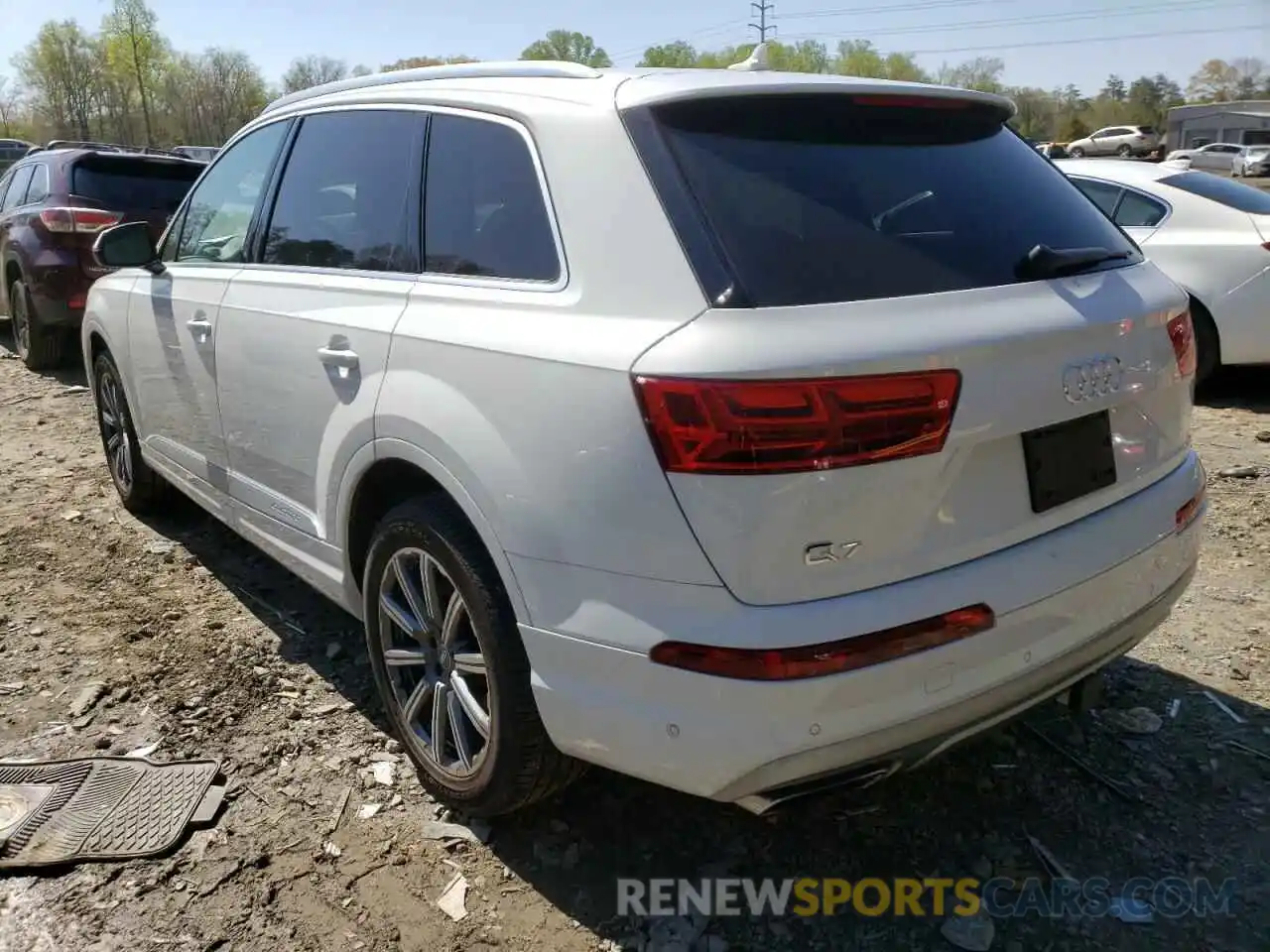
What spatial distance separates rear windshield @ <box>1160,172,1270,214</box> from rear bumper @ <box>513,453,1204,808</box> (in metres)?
5.50

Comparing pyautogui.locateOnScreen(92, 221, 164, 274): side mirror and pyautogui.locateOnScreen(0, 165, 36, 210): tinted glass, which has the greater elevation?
pyautogui.locateOnScreen(0, 165, 36, 210): tinted glass

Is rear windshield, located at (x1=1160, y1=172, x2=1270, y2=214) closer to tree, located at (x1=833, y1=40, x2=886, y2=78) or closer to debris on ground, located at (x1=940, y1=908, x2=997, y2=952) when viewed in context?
debris on ground, located at (x1=940, y1=908, x2=997, y2=952)

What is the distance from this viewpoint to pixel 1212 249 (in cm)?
656

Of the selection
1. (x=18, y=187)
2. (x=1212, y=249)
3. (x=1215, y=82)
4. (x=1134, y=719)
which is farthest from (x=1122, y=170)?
(x=1215, y=82)

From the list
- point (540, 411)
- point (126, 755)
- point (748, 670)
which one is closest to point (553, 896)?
point (748, 670)

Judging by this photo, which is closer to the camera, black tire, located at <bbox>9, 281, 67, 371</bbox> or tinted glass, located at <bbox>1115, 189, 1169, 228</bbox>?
tinted glass, located at <bbox>1115, 189, 1169, 228</bbox>

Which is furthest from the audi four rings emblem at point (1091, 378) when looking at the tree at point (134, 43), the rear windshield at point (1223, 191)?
the tree at point (134, 43)

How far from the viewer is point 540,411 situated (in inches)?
83.8

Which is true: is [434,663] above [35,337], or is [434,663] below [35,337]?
below

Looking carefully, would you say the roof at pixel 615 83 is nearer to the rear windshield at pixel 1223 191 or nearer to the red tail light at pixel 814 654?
the red tail light at pixel 814 654

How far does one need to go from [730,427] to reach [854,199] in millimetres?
696

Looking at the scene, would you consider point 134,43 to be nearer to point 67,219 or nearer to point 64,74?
point 64,74

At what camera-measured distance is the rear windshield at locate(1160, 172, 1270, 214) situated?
6.70 metres

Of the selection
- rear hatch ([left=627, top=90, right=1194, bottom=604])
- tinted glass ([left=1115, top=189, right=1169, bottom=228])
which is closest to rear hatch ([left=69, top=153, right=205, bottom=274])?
tinted glass ([left=1115, top=189, right=1169, bottom=228])
